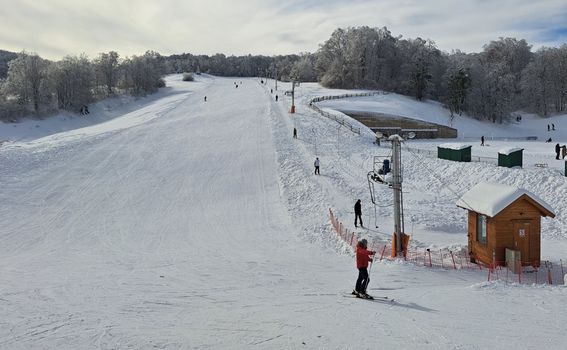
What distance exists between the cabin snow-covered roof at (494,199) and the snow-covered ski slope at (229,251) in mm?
2295

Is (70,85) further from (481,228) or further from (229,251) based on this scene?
(481,228)

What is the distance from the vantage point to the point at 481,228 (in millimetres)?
18734

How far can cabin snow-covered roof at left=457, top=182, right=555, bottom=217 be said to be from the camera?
17.7m

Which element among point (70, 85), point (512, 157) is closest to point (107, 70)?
point (70, 85)

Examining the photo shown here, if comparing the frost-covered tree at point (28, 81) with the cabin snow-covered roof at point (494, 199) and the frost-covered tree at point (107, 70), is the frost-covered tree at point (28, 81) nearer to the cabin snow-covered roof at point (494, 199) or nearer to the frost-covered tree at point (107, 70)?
the frost-covered tree at point (107, 70)

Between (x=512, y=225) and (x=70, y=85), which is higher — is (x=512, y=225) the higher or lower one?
the lower one

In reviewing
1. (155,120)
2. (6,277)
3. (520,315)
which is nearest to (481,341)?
(520,315)

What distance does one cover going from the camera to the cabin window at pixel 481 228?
60.8ft

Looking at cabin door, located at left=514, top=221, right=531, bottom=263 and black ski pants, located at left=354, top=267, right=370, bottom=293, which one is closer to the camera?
black ski pants, located at left=354, top=267, right=370, bottom=293

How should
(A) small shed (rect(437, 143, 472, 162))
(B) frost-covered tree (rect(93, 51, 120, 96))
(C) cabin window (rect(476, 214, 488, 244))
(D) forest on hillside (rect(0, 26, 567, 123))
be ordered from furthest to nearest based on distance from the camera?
1. (B) frost-covered tree (rect(93, 51, 120, 96))
2. (D) forest on hillside (rect(0, 26, 567, 123))
3. (A) small shed (rect(437, 143, 472, 162))
4. (C) cabin window (rect(476, 214, 488, 244))

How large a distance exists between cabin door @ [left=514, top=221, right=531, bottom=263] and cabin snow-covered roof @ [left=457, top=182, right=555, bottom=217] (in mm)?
876

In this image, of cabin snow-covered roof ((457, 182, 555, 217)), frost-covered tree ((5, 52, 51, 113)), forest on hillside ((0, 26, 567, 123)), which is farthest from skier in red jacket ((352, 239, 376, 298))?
frost-covered tree ((5, 52, 51, 113))

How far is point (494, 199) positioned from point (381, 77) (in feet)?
273

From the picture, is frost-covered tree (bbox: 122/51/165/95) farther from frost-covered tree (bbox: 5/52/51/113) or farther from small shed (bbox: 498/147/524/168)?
small shed (bbox: 498/147/524/168)
